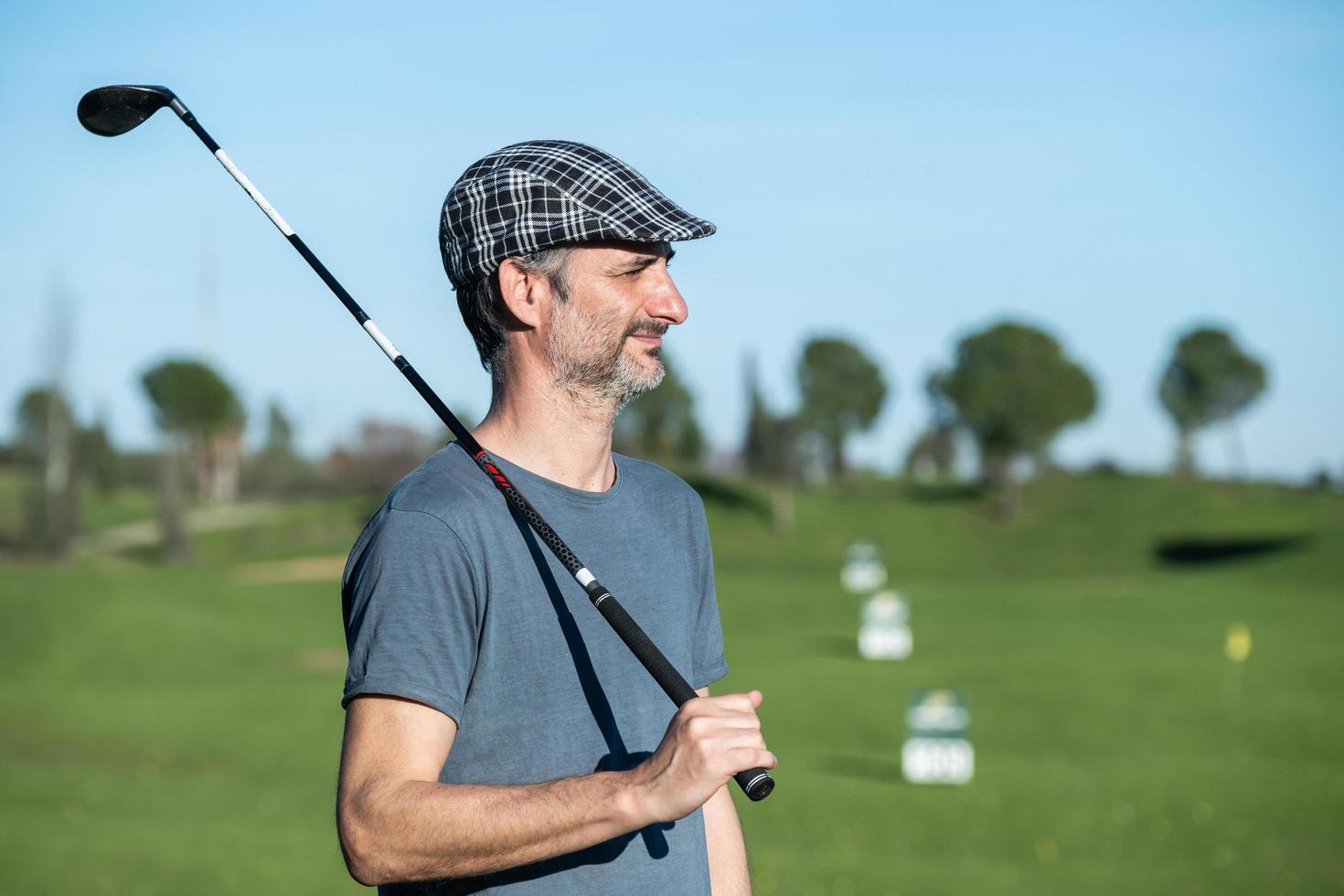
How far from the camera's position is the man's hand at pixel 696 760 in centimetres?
212

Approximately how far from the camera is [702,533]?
2969 millimetres

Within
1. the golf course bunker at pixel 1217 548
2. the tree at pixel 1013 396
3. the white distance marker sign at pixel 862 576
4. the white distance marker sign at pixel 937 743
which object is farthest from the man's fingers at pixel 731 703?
the tree at pixel 1013 396

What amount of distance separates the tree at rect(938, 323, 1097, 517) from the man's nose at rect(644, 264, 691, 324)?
6886 centimetres

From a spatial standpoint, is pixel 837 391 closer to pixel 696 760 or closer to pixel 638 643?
pixel 638 643

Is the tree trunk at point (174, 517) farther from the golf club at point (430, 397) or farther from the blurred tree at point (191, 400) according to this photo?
the golf club at point (430, 397)

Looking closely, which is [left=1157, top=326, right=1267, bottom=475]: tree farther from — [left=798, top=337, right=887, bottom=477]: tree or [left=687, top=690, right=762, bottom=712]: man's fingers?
[left=687, top=690, right=762, bottom=712]: man's fingers

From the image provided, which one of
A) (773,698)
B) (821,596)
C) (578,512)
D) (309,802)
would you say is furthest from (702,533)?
(821,596)

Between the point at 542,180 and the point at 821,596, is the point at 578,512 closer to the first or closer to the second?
the point at 542,180

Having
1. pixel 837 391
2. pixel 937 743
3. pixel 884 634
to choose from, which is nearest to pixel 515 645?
pixel 937 743

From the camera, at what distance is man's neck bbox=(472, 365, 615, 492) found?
8.68 ft

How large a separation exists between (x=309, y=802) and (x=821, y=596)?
26.0 m

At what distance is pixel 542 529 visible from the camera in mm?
2408

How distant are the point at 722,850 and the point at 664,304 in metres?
1.04

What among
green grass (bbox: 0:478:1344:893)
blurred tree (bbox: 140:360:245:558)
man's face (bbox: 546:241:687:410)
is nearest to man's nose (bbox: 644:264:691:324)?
man's face (bbox: 546:241:687:410)
